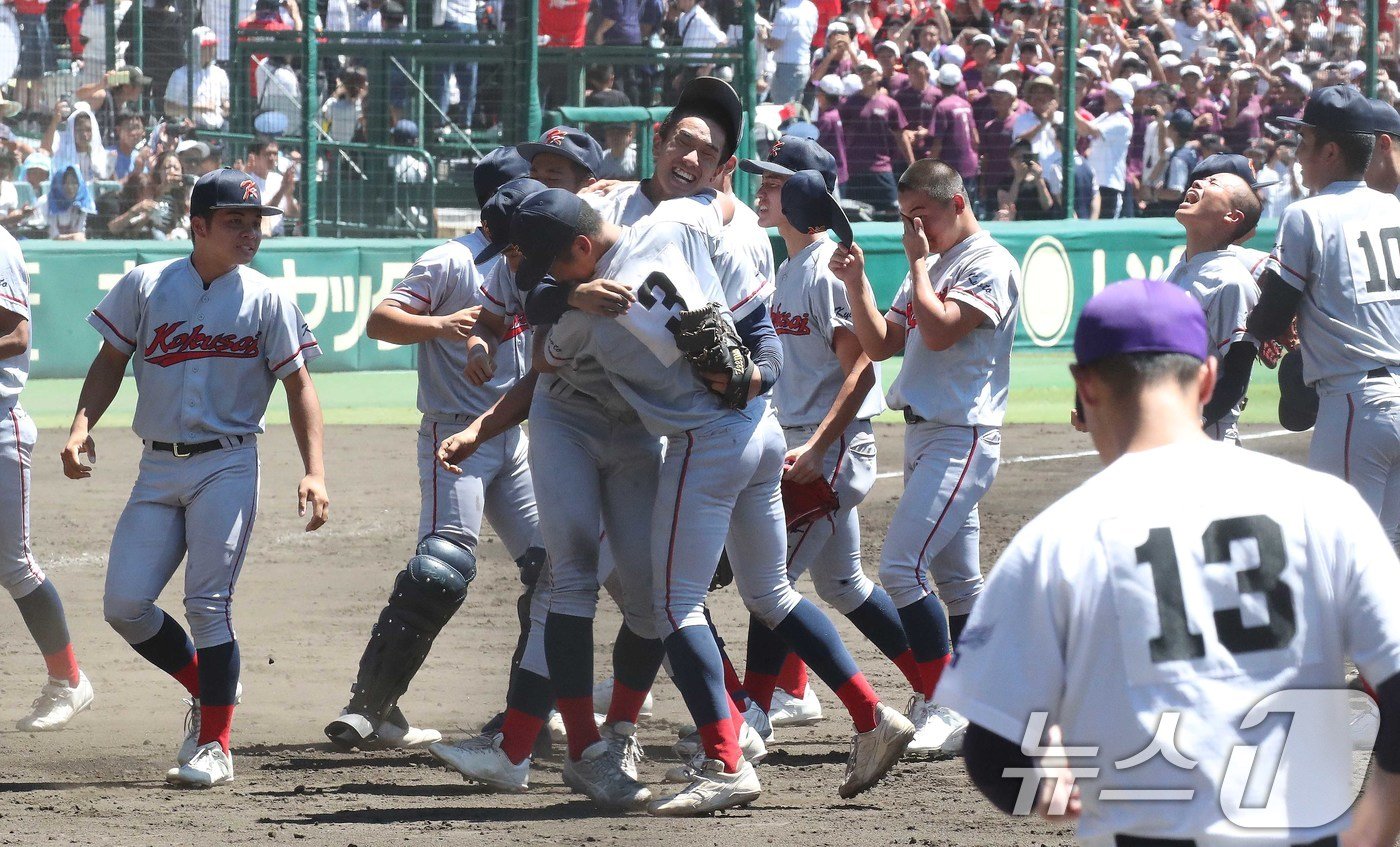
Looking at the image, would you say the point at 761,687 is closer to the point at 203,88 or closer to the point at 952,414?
the point at 952,414

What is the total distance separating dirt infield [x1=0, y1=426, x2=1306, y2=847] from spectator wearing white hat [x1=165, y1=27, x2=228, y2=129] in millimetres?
4950

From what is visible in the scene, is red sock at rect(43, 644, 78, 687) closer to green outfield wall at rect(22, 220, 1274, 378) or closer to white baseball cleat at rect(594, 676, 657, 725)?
white baseball cleat at rect(594, 676, 657, 725)

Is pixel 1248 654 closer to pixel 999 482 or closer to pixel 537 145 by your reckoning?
pixel 537 145

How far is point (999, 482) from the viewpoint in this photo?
10.3m

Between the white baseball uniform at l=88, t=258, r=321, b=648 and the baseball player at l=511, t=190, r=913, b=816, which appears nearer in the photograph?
the baseball player at l=511, t=190, r=913, b=816

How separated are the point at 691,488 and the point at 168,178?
9.75 metres

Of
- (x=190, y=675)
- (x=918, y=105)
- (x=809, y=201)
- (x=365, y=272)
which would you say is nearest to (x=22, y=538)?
(x=190, y=675)

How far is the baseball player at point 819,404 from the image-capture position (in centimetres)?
522

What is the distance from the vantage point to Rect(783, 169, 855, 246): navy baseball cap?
17.0ft

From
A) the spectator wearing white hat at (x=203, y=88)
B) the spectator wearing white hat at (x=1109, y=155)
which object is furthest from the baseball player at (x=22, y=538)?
the spectator wearing white hat at (x=1109, y=155)

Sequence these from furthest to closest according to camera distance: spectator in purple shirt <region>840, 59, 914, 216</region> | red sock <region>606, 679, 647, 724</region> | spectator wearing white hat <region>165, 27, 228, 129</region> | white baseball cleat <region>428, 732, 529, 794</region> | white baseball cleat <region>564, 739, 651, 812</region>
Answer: spectator in purple shirt <region>840, 59, 914, 216</region> → spectator wearing white hat <region>165, 27, 228, 129</region> → red sock <region>606, 679, 647, 724</region> → white baseball cleat <region>428, 732, 529, 794</region> → white baseball cleat <region>564, 739, 651, 812</region>

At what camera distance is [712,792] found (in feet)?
14.5

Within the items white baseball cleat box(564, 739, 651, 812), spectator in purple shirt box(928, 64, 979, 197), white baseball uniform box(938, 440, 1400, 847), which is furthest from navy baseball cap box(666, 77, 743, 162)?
spectator in purple shirt box(928, 64, 979, 197)

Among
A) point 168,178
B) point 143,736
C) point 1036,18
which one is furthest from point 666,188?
point 1036,18
